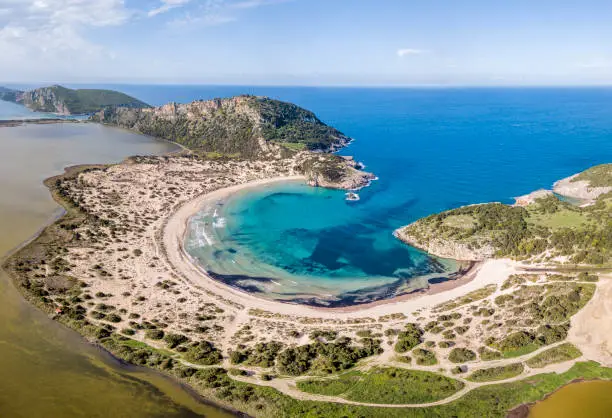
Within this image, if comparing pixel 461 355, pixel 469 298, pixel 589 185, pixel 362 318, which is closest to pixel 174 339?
pixel 362 318

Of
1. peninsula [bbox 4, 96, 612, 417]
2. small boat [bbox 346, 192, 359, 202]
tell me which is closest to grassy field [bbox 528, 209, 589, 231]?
peninsula [bbox 4, 96, 612, 417]

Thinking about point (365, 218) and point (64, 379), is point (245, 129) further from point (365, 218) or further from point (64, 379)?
point (64, 379)

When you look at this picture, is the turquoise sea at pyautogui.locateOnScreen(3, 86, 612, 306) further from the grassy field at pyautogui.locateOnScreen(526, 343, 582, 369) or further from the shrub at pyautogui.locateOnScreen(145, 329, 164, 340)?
the grassy field at pyautogui.locateOnScreen(526, 343, 582, 369)

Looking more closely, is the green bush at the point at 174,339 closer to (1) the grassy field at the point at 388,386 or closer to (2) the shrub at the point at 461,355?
(1) the grassy field at the point at 388,386

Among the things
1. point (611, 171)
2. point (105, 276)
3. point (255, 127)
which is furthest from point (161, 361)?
point (255, 127)

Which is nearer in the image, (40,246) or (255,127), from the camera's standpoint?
(40,246)

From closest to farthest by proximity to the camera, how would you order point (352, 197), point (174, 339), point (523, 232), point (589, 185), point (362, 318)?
1. point (174, 339)
2. point (362, 318)
3. point (523, 232)
4. point (589, 185)
5. point (352, 197)

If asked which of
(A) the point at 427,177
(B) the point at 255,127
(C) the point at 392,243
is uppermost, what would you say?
(B) the point at 255,127

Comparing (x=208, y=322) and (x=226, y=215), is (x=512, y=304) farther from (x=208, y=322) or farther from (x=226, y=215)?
(x=226, y=215)
